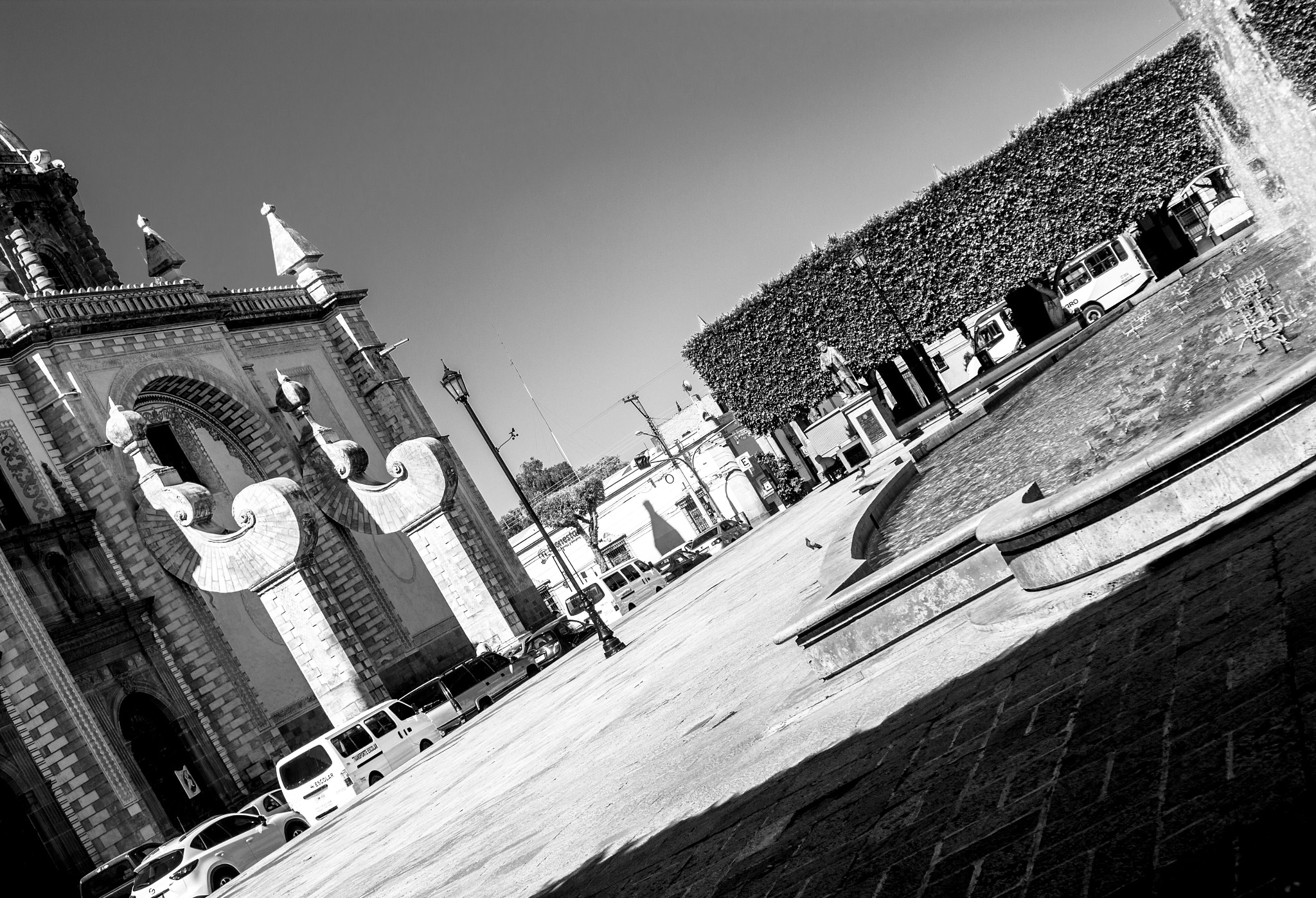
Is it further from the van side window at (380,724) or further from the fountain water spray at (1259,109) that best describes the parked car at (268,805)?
the fountain water spray at (1259,109)

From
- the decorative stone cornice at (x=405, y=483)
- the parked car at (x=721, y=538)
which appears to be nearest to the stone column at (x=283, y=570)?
the decorative stone cornice at (x=405, y=483)

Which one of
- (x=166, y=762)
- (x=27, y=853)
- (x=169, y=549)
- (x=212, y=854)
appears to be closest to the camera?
(x=212, y=854)

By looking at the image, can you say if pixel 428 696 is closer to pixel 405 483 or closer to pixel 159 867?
pixel 405 483

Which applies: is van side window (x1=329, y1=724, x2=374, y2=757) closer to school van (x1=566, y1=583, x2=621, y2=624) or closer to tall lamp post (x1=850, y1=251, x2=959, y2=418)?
school van (x1=566, y1=583, x2=621, y2=624)

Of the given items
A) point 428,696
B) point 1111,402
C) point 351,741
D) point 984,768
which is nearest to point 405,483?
point 428,696

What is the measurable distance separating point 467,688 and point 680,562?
46.8ft

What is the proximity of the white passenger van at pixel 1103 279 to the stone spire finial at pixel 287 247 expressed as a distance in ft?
88.2

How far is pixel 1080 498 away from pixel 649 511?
164 feet

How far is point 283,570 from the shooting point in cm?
2138

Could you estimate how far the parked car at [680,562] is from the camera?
3572 centimetres

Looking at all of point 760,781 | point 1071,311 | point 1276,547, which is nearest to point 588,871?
point 760,781

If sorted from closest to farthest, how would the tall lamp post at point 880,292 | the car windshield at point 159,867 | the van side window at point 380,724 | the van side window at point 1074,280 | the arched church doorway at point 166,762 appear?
the car windshield at point 159,867
the van side window at point 380,724
the arched church doorway at point 166,762
the tall lamp post at point 880,292
the van side window at point 1074,280

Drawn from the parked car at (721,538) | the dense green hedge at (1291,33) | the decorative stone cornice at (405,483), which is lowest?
the parked car at (721,538)

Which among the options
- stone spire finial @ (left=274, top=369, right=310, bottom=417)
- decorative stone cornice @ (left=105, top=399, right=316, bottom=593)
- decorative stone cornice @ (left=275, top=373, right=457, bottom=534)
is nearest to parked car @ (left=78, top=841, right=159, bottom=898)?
decorative stone cornice @ (left=105, top=399, right=316, bottom=593)
